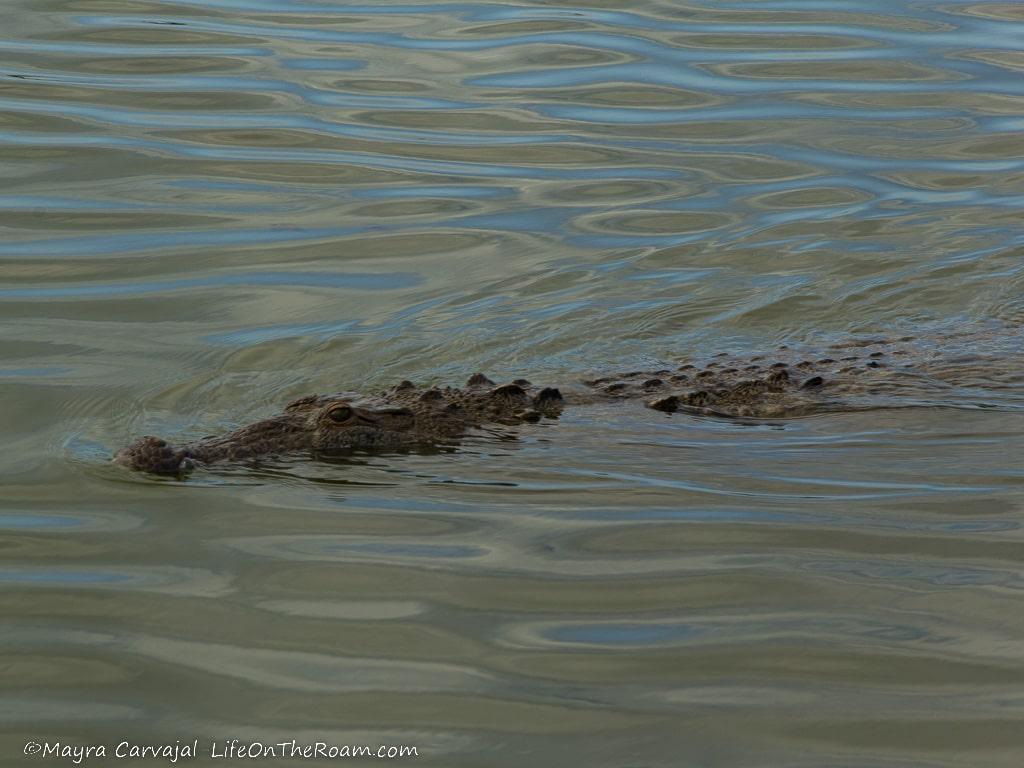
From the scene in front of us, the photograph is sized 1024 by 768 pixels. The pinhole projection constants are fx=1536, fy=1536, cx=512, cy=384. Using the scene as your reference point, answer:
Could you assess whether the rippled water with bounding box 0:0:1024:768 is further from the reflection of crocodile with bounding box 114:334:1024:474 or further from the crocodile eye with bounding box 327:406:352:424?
the crocodile eye with bounding box 327:406:352:424

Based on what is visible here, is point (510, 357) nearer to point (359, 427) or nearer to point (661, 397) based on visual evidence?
point (661, 397)

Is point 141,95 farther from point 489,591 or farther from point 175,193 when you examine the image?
point 489,591

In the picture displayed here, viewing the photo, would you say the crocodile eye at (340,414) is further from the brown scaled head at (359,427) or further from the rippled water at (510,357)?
the rippled water at (510,357)

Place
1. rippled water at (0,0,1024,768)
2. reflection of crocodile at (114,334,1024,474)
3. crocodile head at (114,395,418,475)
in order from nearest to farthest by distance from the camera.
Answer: rippled water at (0,0,1024,768)
crocodile head at (114,395,418,475)
reflection of crocodile at (114,334,1024,474)

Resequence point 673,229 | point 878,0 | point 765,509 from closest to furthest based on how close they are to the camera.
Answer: point 765,509 < point 673,229 < point 878,0

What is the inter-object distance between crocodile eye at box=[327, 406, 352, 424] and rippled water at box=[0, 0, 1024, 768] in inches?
13.2

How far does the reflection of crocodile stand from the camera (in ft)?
24.1

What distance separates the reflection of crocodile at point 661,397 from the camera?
734 centimetres

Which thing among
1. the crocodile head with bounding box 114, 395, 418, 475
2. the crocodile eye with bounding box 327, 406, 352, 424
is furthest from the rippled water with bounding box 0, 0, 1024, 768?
the crocodile eye with bounding box 327, 406, 352, 424

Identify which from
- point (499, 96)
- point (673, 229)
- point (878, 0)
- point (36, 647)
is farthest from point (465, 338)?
point (878, 0)

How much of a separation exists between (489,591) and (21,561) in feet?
6.07

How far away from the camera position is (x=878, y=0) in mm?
19109

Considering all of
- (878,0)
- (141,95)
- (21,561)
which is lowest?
(21,561)

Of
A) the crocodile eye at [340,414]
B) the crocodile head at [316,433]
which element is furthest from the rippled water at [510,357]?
the crocodile eye at [340,414]
